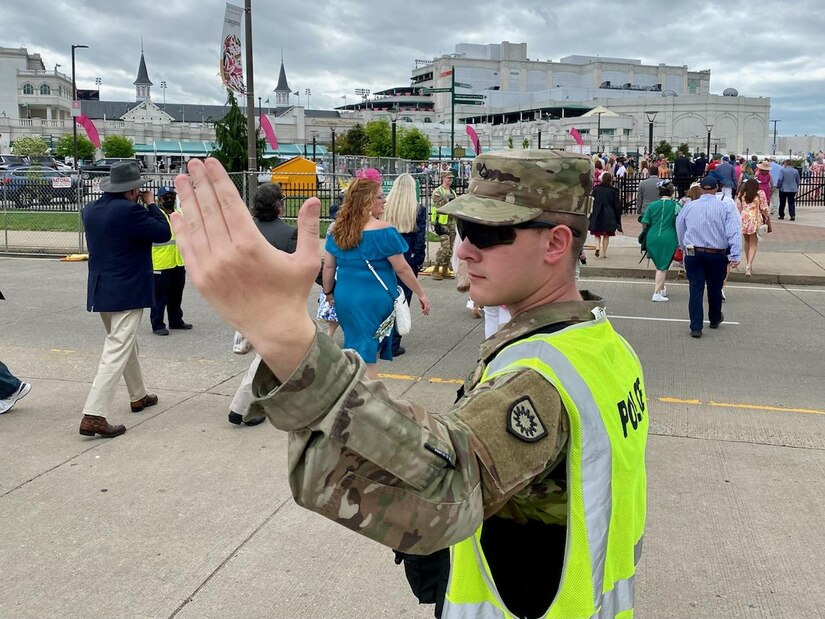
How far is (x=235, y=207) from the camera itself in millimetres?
1089

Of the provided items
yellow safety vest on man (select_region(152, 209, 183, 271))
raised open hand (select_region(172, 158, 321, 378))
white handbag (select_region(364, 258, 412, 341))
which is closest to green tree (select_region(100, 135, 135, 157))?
yellow safety vest on man (select_region(152, 209, 183, 271))

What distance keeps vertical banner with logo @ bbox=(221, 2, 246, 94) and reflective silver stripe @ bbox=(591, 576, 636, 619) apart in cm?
1744

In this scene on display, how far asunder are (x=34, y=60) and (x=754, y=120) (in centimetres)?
12308

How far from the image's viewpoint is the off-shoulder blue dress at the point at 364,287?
6.01 metres

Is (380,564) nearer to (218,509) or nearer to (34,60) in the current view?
(218,509)

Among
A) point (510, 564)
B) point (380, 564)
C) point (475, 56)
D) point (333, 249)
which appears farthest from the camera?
point (475, 56)

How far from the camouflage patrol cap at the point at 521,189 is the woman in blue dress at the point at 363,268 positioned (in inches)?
173

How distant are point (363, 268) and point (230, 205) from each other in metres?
4.95

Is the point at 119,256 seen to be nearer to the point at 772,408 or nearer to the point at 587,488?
the point at 587,488

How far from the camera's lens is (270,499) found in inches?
178

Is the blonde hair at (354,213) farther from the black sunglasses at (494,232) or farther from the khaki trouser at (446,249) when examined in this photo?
the khaki trouser at (446,249)

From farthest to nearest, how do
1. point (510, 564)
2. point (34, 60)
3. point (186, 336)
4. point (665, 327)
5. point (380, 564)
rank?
point (34, 60) → point (665, 327) → point (186, 336) → point (380, 564) → point (510, 564)

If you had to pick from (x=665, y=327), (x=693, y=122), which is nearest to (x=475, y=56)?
(x=693, y=122)

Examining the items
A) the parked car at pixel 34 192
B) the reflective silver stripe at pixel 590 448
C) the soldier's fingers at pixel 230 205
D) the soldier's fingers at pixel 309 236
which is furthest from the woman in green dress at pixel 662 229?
the parked car at pixel 34 192
